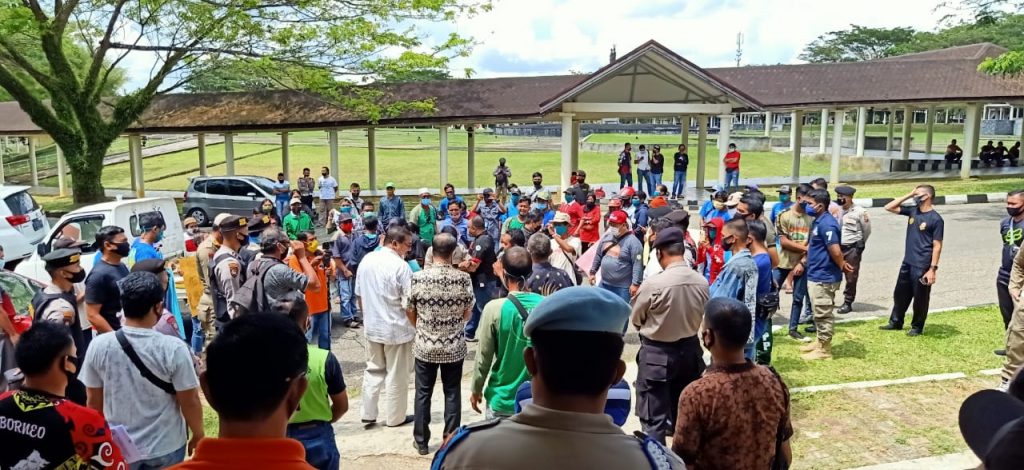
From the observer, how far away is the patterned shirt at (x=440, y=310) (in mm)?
5129

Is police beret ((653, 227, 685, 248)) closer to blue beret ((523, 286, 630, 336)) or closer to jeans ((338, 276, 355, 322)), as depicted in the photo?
blue beret ((523, 286, 630, 336))

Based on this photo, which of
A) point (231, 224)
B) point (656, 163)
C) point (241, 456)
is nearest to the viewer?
point (241, 456)

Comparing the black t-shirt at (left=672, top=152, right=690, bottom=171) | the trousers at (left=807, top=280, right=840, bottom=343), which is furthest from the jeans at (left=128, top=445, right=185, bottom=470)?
the black t-shirt at (left=672, top=152, right=690, bottom=171)

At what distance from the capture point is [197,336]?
301 inches

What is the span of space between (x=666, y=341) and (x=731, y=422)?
1445 millimetres

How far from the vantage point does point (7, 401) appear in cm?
273

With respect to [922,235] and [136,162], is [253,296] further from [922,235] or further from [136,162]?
[136,162]

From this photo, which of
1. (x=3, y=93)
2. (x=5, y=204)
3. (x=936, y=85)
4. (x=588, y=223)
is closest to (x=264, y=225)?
(x=588, y=223)

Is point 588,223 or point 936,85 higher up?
point 936,85

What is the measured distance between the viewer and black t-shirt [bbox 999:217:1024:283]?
662 centimetres

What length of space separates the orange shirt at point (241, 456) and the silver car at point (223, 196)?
18.6 metres

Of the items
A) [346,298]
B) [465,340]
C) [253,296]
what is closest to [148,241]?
[253,296]

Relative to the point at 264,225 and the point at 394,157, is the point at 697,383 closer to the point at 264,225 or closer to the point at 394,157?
the point at 264,225

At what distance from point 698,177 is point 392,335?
18.3m
